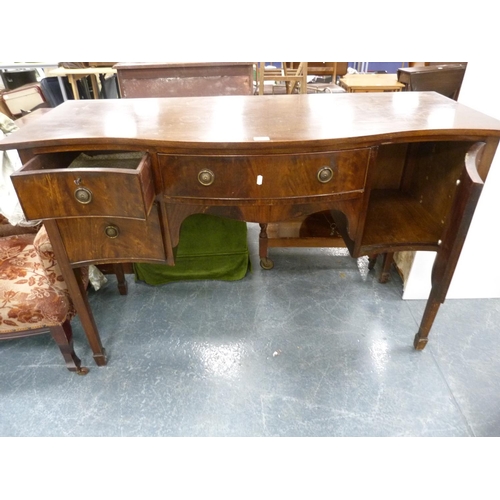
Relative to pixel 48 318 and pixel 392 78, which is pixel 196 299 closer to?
pixel 48 318

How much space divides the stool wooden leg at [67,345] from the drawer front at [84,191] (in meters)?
0.46

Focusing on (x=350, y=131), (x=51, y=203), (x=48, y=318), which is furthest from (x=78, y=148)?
Answer: (x=350, y=131)

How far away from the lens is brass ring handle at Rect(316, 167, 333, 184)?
0.93 meters

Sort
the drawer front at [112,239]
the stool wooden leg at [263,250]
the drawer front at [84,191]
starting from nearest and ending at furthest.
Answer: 1. the drawer front at [84,191]
2. the drawer front at [112,239]
3. the stool wooden leg at [263,250]

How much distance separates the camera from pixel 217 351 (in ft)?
4.55

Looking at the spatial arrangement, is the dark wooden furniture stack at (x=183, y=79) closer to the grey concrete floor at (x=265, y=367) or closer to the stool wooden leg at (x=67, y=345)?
the grey concrete floor at (x=265, y=367)

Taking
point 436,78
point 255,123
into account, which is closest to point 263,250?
point 255,123

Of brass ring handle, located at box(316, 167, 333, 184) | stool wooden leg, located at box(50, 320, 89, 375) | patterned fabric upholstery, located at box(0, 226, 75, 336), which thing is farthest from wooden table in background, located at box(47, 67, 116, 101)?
brass ring handle, located at box(316, 167, 333, 184)

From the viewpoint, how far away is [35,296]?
1120 millimetres

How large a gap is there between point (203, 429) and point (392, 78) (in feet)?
11.5

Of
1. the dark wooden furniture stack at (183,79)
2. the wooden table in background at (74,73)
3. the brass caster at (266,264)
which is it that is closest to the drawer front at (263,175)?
the brass caster at (266,264)

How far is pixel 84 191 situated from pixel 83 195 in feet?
0.04

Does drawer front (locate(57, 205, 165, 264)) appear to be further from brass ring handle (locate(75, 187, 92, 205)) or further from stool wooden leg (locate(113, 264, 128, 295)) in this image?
stool wooden leg (locate(113, 264, 128, 295))

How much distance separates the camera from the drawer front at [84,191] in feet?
2.76
